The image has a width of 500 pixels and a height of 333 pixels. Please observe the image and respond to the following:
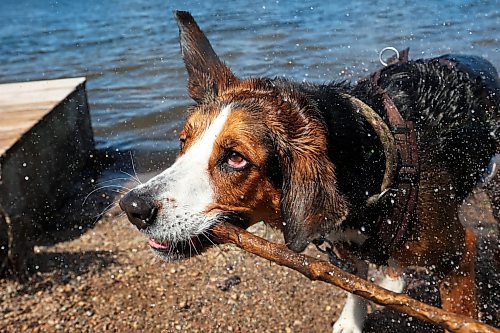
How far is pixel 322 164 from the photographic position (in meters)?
3.04

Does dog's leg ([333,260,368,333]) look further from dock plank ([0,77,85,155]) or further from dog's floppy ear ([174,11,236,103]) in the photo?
dock plank ([0,77,85,155])

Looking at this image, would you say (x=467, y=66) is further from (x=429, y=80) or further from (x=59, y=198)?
(x=59, y=198)

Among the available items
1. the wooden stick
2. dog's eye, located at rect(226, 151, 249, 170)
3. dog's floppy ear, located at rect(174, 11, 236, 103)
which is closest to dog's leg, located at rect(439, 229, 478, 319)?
the wooden stick

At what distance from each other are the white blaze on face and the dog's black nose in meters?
0.07

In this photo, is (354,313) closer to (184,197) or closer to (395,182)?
(395,182)

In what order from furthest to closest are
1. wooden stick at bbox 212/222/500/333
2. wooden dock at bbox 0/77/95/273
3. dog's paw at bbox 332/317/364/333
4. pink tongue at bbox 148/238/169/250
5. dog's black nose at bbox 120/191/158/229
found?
1. wooden dock at bbox 0/77/95/273
2. dog's paw at bbox 332/317/364/333
3. pink tongue at bbox 148/238/169/250
4. dog's black nose at bbox 120/191/158/229
5. wooden stick at bbox 212/222/500/333

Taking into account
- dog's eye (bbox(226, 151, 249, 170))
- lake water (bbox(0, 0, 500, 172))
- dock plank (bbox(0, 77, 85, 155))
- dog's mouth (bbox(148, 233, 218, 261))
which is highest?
dog's eye (bbox(226, 151, 249, 170))

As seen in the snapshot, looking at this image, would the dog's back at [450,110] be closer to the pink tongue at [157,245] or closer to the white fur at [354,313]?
the white fur at [354,313]

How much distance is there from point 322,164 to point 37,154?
3516 millimetres

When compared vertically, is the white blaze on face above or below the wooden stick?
Result: above

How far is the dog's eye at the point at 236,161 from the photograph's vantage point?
3049 mm

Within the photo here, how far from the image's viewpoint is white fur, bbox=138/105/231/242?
297 centimetres

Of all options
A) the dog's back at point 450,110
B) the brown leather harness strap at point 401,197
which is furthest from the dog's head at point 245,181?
the dog's back at point 450,110

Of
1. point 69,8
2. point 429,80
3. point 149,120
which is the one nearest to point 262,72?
point 149,120
